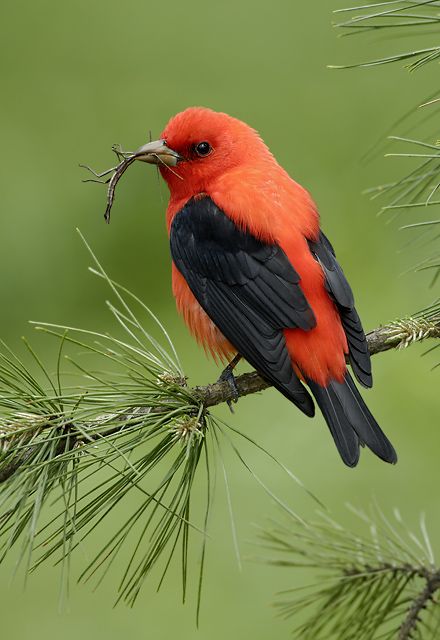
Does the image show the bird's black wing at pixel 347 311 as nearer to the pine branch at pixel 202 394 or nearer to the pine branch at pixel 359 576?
the pine branch at pixel 202 394

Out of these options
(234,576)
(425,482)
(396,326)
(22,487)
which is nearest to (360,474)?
(425,482)

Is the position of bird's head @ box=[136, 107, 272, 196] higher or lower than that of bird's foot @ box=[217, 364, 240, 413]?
higher

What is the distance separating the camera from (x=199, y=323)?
2668 mm

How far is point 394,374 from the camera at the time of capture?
12.9 ft

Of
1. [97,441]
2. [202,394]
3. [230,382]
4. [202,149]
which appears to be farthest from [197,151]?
[97,441]

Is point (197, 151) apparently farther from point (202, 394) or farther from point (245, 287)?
point (202, 394)

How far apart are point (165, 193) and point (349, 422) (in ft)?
6.82

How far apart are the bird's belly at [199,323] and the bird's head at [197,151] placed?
306mm

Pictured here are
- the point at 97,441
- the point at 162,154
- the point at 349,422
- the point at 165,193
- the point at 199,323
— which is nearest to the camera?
the point at 97,441

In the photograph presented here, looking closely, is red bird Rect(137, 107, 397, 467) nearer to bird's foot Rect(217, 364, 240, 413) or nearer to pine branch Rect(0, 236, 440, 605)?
bird's foot Rect(217, 364, 240, 413)

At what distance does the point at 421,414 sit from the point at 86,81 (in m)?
2.23

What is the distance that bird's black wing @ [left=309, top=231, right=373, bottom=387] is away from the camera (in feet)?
7.73

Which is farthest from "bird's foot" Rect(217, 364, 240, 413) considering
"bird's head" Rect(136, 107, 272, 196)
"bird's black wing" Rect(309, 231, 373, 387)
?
"bird's head" Rect(136, 107, 272, 196)

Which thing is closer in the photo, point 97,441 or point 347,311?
point 97,441
